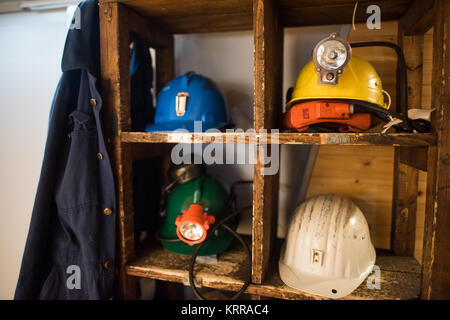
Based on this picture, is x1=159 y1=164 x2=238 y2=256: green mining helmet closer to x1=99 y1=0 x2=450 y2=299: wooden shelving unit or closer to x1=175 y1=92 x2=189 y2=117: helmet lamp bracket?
x1=99 y1=0 x2=450 y2=299: wooden shelving unit

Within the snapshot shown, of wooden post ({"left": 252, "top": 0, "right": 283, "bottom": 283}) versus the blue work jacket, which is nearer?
wooden post ({"left": 252, "top": 0, "right": 283, "bottom": 283})

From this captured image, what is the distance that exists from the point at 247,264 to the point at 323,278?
0.29 meters

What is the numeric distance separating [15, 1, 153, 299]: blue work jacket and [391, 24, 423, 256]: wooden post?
117cm

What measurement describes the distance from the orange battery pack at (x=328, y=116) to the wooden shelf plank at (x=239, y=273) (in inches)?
21.4

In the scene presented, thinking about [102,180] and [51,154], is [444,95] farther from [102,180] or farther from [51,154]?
[51,154]

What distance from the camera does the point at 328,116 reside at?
0.93 meters

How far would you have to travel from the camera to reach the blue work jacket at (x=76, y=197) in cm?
102

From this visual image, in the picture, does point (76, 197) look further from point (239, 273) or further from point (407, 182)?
point (407, 182)

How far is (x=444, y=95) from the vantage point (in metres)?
0.83

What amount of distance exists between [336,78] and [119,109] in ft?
2.49

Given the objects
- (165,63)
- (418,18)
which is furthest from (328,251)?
(165,63)

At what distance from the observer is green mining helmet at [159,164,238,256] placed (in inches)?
46.9

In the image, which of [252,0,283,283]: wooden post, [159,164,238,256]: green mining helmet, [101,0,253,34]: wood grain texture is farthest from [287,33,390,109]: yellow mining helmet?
[159,164,238,256]: green mining helmet
